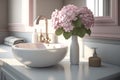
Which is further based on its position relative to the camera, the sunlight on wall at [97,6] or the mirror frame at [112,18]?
the sunlight on wall at [97,6]

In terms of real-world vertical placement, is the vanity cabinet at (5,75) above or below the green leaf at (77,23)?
below

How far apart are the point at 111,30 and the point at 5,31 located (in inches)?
71.8

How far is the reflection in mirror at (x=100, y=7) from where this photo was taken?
3.58ft

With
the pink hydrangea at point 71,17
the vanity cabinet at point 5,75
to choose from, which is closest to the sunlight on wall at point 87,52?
the pink hydrangea at point 71,17

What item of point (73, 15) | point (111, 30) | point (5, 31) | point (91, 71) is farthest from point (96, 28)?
point (5, 31)

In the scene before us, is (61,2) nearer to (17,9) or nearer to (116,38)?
(116,38)

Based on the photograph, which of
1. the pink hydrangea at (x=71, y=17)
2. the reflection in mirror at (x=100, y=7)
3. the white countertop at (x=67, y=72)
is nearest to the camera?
the white countertop at (x=67, y=72)

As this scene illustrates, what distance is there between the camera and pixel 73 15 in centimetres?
99

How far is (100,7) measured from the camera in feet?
3.78

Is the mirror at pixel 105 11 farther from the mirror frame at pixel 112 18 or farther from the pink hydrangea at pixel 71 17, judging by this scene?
the pink hydrangea at pixel 71 17

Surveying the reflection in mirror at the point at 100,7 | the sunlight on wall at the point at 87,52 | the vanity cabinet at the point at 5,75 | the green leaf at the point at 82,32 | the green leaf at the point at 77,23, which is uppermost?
the reflection in mirror at the point at 100,7

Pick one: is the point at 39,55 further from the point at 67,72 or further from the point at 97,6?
the point at 97,6

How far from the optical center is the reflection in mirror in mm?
1090

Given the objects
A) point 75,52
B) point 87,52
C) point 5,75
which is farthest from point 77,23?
point 5,75
